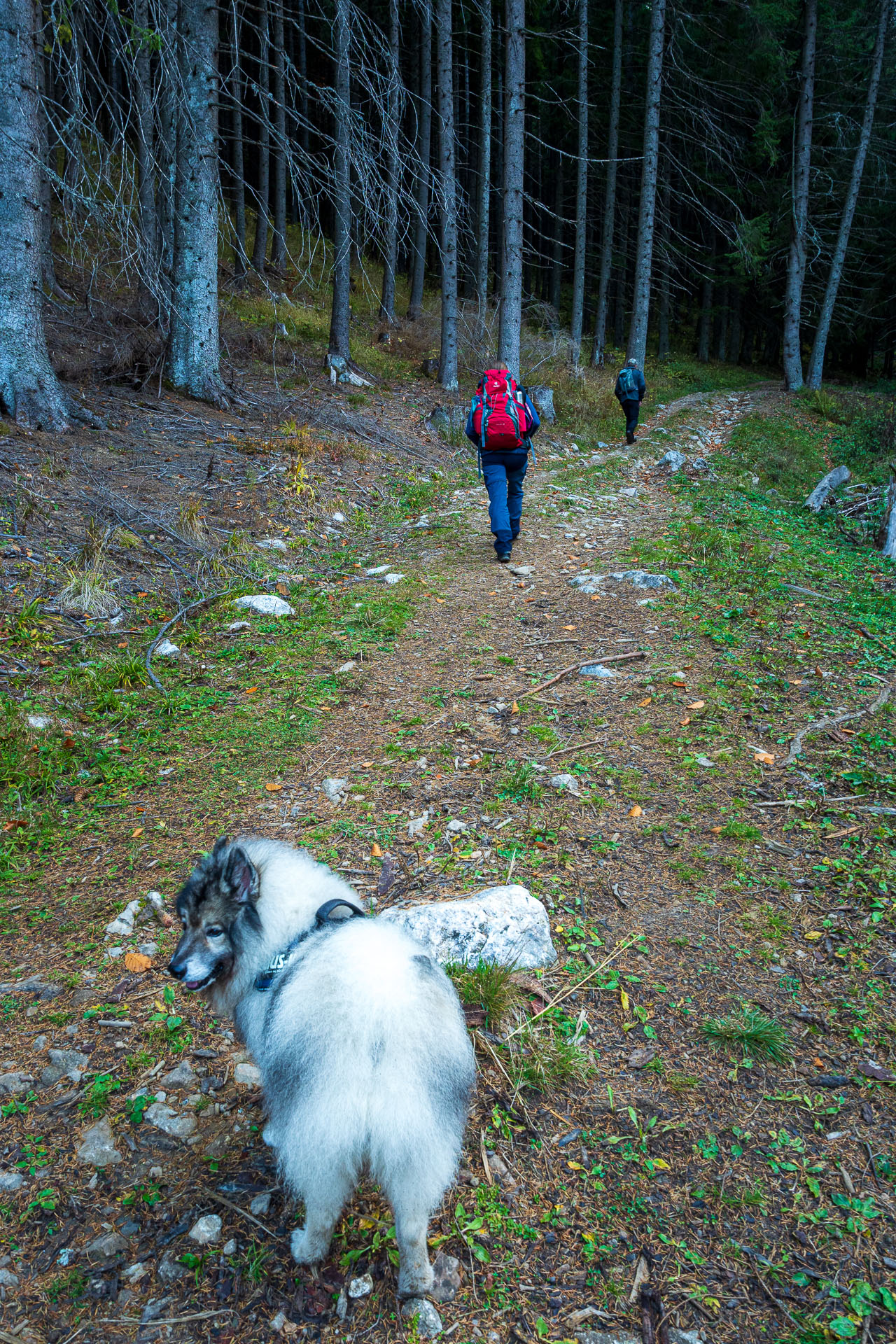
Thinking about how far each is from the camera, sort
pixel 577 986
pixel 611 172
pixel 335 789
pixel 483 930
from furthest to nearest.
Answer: pixel 611 172 → pixel 335 789 → pixel 483 930 → pixel 577 986

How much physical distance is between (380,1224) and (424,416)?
14.3 metres

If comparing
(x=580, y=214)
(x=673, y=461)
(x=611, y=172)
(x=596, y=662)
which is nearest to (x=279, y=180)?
(x=580, y=214)

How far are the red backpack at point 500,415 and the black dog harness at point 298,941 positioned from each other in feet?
21.2

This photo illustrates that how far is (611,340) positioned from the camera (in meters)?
36.4

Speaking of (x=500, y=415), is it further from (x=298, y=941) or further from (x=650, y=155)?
(x=650, y=155)

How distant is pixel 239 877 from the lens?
243cm

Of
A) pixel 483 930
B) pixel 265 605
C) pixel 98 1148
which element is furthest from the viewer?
pixel 265 605

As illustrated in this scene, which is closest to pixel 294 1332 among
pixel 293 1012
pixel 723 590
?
pixel 293 1012

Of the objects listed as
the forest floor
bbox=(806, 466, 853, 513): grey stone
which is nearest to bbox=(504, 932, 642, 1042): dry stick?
the forest floor

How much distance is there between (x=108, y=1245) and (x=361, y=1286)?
817 mm

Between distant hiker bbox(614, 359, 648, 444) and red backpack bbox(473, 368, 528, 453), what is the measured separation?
849cm

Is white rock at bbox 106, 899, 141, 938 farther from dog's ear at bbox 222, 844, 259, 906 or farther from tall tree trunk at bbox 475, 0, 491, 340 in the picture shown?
tall tree trunk at bbox 475, 0, 491, 340

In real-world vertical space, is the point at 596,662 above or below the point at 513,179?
below

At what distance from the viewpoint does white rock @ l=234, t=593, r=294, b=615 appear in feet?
22.6
